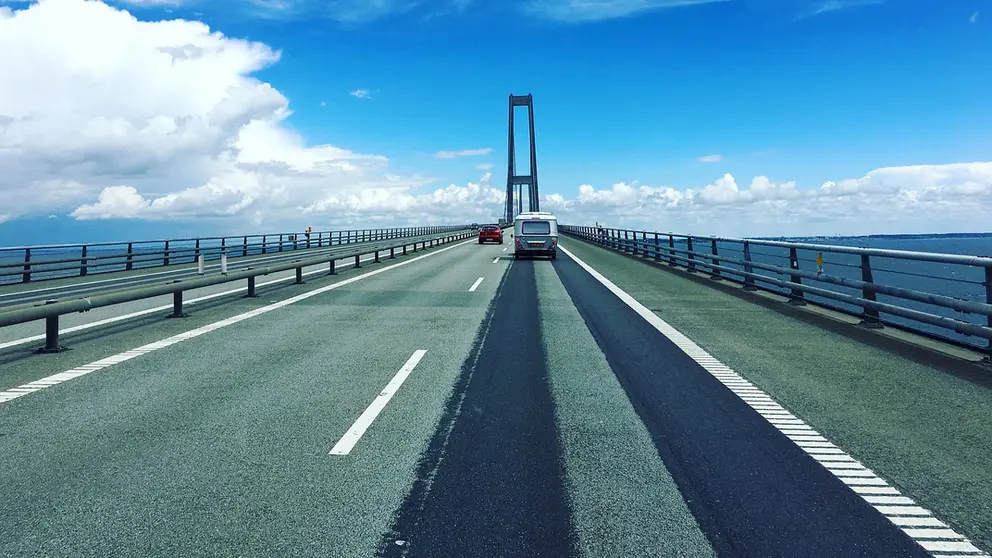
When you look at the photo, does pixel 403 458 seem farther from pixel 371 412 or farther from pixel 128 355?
pixel 128 355

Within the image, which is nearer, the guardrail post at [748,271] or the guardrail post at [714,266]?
the guardrail post at [748,271]

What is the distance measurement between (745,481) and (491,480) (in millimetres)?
1581

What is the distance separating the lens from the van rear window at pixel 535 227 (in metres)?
30.4

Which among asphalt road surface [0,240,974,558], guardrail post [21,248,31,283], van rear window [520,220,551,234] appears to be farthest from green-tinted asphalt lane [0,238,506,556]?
van rear window [520,220,551,234]

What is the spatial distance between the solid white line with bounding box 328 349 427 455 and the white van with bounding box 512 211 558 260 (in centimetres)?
2230

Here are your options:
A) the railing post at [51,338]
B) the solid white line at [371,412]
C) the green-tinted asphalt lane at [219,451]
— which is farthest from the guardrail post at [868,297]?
the railing post at [51,338]

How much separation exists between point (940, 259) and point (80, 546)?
8.90 metres

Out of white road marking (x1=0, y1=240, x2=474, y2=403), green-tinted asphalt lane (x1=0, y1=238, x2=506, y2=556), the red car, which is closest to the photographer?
green-tinted asphalt lane (x1=0, y1=238, x2=506, y2=556)

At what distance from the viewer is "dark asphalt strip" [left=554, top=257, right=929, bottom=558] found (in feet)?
10.8

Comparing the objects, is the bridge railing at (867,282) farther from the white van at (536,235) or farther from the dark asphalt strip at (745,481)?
the white van at (536,235)

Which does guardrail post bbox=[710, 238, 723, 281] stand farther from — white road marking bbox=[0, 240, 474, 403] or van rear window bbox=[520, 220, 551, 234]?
van rear window bbox=[520, 220, 551, 234]

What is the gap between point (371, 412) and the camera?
18.6ft

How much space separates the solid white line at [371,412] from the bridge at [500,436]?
0.03m

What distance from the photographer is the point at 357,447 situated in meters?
4.77
